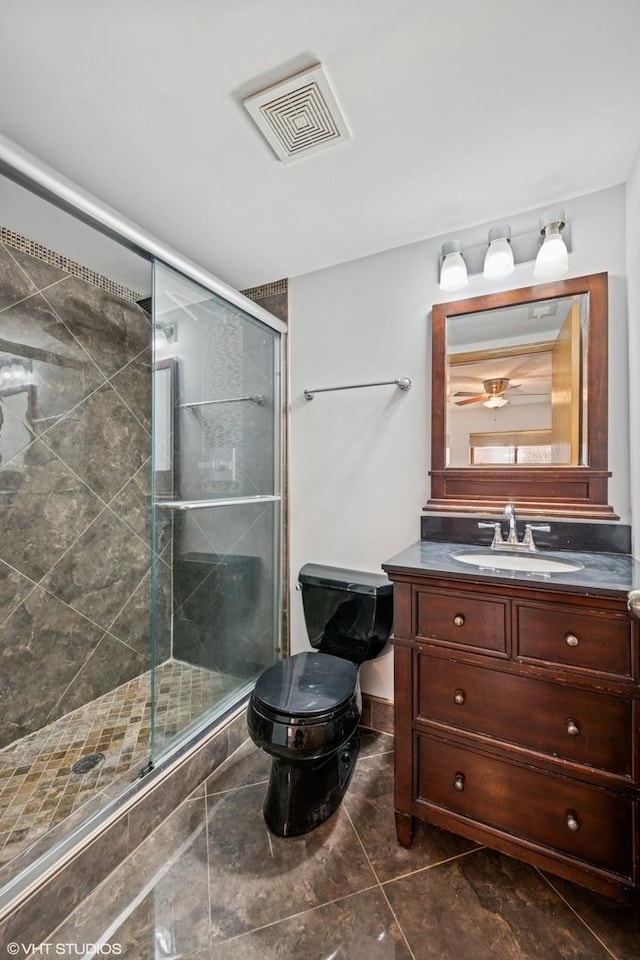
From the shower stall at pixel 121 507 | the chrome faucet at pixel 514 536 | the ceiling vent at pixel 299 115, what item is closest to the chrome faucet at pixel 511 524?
the chrome faucet at pixel 514 536

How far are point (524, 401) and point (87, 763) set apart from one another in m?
2.20

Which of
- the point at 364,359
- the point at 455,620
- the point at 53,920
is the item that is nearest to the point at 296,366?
the point at 364,359

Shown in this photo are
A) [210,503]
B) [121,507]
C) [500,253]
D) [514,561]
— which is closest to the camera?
[514,561]

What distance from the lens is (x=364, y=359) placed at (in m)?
1.83

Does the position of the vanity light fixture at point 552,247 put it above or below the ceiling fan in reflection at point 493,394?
above

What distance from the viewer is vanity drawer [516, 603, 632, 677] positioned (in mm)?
953

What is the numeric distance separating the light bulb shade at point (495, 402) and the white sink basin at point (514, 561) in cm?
58

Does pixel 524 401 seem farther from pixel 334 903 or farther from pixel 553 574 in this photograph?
pixel 334 903

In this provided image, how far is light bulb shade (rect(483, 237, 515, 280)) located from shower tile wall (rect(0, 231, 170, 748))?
1.76 m

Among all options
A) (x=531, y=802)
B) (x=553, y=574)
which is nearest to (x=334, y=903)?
(x=531, y=802)

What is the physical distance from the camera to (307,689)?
131cm

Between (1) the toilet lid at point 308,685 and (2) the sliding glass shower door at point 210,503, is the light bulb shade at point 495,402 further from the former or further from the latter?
(1) the toilet lid at point 308,685

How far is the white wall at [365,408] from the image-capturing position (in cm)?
170

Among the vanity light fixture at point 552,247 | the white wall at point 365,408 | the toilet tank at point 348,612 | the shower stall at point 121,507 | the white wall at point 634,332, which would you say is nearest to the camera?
the white wall at point 634,332
